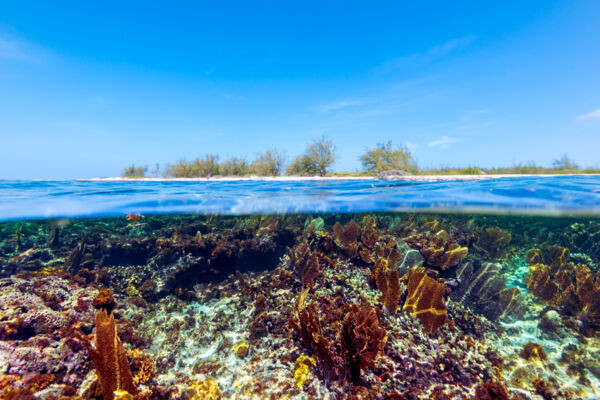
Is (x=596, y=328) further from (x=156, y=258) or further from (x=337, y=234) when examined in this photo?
(x=156, y=258)

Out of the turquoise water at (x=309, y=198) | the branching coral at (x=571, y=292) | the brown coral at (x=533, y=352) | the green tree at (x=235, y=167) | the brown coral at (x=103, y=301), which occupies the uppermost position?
the green tree at (x=235, y=167)

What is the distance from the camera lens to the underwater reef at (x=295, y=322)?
4074 millimetres

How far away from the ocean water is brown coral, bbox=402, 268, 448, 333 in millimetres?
37

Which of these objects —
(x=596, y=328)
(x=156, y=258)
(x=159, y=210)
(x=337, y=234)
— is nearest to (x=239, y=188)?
(x=159, y=210)

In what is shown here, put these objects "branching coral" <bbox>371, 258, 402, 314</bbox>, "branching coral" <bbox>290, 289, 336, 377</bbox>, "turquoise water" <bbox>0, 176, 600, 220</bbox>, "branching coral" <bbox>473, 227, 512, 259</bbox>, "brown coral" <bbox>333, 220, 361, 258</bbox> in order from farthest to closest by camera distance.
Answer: "branching coral" <bbox>473, 227, 512, 259</bbox> < "turquoise water" <bbox>0, 176, 600, 220</bbox> < "brown coral" <bbox>333, 220, 361, 258</bbox> < "branching coral" <bbox>371, 258, 402, 314</bbox> < "branching coral" <bbox>290, 289, 336, 377</bbox>

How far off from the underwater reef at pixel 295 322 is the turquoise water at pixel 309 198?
1.49 m

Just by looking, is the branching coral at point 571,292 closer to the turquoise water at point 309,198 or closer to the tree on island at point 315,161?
the turquoise water at point 309,198

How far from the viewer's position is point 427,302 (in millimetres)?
5359

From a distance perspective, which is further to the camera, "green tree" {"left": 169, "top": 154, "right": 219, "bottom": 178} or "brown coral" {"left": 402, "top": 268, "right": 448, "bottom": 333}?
"green tree" {"left": 169, "top": 154, "right": 219, "bottom": 178}

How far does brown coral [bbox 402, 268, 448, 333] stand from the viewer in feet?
17.1

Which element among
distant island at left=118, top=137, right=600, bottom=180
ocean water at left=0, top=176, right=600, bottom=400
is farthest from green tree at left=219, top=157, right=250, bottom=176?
ocean water at left=0, top=176, right=600, bottom=400

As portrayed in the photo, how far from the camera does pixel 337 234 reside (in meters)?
8.49

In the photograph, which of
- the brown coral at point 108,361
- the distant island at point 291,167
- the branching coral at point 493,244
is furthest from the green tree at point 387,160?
the brown coral at point 108,361

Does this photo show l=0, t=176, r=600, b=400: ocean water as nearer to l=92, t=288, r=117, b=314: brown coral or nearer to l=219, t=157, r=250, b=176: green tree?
l=92, t=288, r=117, b=314: brown coral
